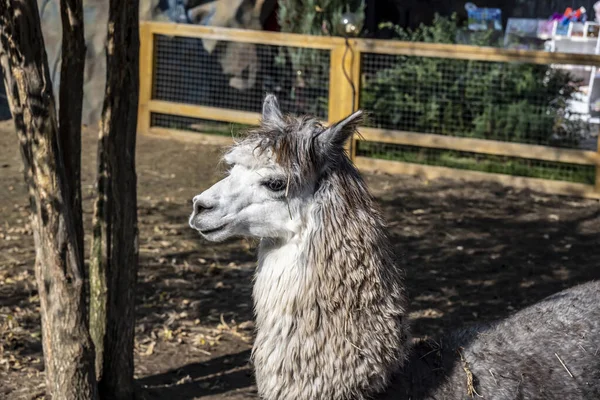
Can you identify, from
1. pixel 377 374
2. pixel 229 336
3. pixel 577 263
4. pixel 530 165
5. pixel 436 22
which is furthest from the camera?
pixel 436 22

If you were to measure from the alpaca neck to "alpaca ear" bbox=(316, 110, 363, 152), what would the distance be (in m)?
0.17

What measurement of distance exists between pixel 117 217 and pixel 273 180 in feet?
4.73

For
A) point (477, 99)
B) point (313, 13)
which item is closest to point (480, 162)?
point (477, 99)

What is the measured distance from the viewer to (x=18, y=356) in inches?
199

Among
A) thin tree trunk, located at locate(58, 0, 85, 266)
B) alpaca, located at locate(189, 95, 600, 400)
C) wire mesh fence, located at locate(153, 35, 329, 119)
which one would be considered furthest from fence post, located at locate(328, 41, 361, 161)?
alpaca, located at locate(189, 95, 600, 400)

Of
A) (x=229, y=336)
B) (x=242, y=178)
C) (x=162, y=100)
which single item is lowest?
(x=229, y=336)

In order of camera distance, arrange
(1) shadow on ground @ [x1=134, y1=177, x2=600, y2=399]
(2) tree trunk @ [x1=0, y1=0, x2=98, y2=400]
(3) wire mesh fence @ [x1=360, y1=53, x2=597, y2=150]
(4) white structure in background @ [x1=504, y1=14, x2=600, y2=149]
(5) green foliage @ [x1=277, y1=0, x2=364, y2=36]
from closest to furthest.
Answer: (2) tree trunk @ [x1=0, y1=0, x2=98, y2=400] → (1) shadow on ground @ [x1=134, y1=177, x2=600, y2=399] → (3) wire mesh fence @ [x1=360, y1=53, x2=597, y2=150] → (4) white structure in background @ [x1=504, y1=14, x2=600, y2=149] → (5) green foliage @ [x1=277, y1=0, x2=364, y2=36]

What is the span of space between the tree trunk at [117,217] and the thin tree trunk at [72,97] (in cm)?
16

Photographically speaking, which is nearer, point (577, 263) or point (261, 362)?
point (261, 362)

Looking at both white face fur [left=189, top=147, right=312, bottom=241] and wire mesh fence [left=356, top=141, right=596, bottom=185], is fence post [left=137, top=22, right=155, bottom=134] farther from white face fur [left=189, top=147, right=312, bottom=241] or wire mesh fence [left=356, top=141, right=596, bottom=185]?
white face fur [left=189, top=147, right=312, bottom=241]

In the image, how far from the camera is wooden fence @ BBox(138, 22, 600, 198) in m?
9.18

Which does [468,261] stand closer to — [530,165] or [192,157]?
[530,165]

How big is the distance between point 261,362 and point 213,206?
57 cm

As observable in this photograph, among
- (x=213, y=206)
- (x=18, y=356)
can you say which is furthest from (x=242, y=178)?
(x=18, y=356)
